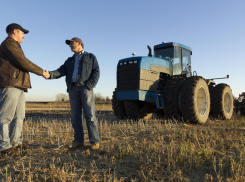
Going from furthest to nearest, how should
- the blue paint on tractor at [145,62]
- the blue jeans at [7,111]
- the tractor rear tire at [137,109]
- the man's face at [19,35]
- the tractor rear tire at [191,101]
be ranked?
the tractor rear tire at [137,109]
the blue paint on tractor at [145,62]
the tractor rear tire at [191,101]
the man's face at [19,35]
the blue jeans at [7,111]

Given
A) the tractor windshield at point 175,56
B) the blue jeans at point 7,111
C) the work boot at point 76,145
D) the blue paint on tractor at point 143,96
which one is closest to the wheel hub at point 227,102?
the tractor windshield at point 175,56

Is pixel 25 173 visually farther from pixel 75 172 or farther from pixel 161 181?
pixel 161 181

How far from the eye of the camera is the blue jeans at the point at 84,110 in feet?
12.3

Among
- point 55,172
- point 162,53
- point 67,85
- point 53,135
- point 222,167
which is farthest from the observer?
point 162,53

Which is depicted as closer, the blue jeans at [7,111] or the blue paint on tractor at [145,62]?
the blue jeans at [7,111]

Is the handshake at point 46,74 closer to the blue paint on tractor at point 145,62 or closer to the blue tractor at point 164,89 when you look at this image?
the blue tractor at point 164,89

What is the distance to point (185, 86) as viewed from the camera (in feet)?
21.1

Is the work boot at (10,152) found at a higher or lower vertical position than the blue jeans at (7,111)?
lower

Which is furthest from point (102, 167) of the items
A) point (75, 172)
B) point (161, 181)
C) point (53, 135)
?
point (53, 135)

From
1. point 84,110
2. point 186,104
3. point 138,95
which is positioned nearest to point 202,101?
point 186,104

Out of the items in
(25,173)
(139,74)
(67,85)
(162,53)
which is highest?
(162,53)

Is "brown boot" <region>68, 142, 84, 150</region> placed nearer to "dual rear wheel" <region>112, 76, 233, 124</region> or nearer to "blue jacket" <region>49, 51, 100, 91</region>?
"blue jacket" <region>49, 51, 100, 91</region>

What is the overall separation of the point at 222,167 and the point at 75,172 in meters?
1.82

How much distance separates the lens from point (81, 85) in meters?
3.77
